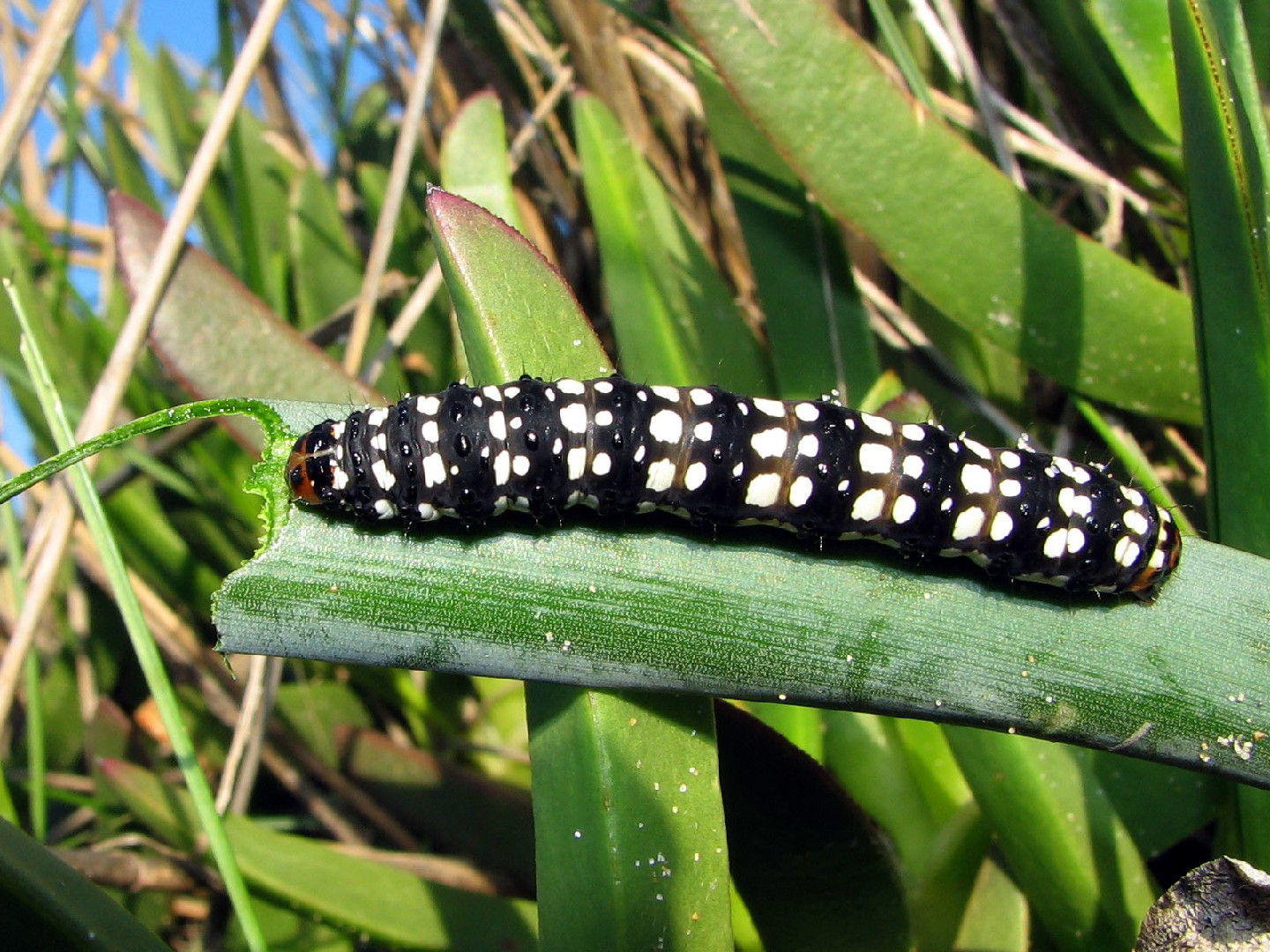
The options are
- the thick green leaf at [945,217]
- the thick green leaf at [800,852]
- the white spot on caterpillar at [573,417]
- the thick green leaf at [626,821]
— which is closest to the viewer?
the thick green leaf at [626,821]

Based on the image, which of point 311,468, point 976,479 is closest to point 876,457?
point 976,479

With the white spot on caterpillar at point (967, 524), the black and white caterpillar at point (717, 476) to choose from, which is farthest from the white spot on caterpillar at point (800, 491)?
the white spot on caterpillar at point (967, 524)

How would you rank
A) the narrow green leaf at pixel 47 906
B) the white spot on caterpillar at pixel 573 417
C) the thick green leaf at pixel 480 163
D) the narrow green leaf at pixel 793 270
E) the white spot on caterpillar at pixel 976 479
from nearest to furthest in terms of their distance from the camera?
the narrow green leaf at pixel 47 906 → the white spot on caterpillar at pixel 573 417 → the white spot on caterpillar at pixel 976 479 → the thick green leaf at pixel 480 163 → the narrow green leaf at pixel 793 270

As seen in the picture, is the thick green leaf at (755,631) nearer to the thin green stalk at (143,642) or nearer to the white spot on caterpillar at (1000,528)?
the white spot on caterpillar at (1000,528)

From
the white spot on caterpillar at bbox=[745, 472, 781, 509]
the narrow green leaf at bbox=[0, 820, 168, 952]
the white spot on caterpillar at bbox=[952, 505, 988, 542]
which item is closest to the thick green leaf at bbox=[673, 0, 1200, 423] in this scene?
the white spot on caterpillar at bbox=[952, 505, 988, 542]

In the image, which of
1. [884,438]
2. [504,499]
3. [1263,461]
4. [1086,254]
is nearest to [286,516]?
[504,499]

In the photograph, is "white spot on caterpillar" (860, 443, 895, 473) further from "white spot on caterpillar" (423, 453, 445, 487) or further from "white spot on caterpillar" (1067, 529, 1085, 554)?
"white spot on caterpillar" (423, 453, 445, 487)
